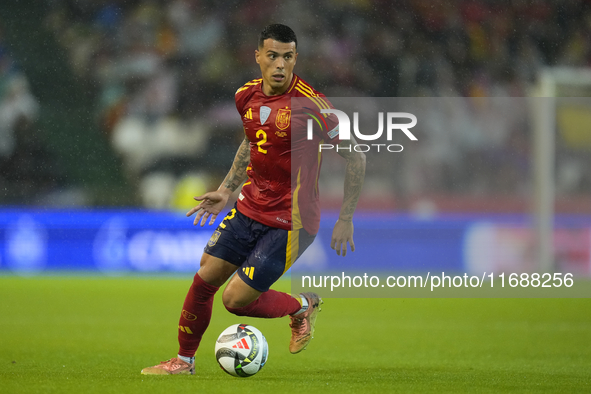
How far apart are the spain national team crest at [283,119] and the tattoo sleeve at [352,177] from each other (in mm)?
354

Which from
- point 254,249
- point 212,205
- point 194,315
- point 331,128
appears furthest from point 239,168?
point 194,315

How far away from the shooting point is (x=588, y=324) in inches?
307

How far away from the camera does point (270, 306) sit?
5094 millimetres

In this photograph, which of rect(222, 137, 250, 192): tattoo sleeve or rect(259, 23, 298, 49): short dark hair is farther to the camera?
rect(222, 137, 250, 192): tattoo sleeve

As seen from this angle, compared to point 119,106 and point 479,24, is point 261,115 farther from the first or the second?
point 479,24

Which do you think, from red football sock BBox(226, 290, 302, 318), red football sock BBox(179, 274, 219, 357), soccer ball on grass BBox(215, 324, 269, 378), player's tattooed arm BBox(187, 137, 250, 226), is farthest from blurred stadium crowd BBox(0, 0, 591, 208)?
soccer ball on grass BBox(215, 324, 269, 378)

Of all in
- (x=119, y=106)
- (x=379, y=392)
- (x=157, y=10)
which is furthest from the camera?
(x=157, y=10)

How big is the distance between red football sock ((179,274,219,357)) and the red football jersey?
1.68ft

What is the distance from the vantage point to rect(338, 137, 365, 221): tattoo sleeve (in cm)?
489

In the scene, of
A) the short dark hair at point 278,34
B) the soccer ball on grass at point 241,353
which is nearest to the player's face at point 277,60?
the short dark hair at point 278,34

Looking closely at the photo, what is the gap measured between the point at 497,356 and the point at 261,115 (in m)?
2.60

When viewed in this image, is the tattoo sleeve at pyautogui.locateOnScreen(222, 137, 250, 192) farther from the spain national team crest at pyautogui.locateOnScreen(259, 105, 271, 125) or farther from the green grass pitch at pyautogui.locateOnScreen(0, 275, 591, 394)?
the green grass pitch at pyautogui.locateOnScreen(0, 275, 591, 394)

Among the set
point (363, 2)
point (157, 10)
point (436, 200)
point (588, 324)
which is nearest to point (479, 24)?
point (363, 2)

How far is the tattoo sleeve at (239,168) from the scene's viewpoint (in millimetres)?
5156
